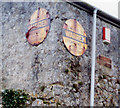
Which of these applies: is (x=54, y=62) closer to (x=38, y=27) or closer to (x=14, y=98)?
(x=38, y=27)

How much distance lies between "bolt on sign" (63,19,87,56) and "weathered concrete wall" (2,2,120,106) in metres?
0.12

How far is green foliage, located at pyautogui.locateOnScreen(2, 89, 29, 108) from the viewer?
19.7ft

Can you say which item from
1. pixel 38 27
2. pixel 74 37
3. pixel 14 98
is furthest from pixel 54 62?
pixel 14 98

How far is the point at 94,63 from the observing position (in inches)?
260

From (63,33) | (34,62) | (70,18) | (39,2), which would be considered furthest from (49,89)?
(39,2)

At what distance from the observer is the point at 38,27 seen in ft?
21.2

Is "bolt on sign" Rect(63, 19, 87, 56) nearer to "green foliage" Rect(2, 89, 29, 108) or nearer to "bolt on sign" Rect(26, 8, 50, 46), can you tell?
"bolt on sign" Rect(26, 8, 50, 46)

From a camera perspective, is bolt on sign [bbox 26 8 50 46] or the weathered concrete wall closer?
the weathered concrete wall

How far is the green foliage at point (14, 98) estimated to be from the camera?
6000 millimetres

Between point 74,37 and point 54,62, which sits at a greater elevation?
point 74,37

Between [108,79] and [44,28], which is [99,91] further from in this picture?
[44,28]

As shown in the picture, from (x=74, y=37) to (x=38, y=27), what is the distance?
0.92 m

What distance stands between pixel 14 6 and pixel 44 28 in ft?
5.34

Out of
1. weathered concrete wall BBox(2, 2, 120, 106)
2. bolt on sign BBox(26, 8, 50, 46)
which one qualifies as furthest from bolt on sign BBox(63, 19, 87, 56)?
bolt on sign BBox(26, 8, 50, 46)
